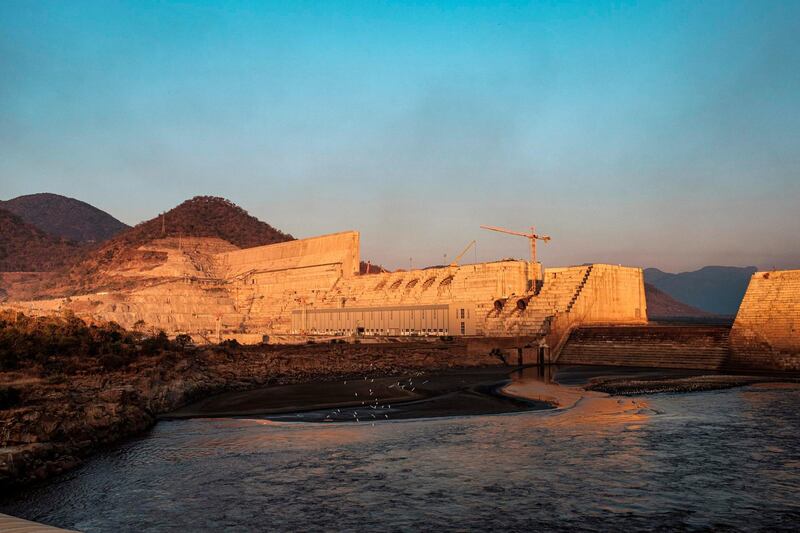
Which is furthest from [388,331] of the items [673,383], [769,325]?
[673,383]

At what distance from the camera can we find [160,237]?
122250mm

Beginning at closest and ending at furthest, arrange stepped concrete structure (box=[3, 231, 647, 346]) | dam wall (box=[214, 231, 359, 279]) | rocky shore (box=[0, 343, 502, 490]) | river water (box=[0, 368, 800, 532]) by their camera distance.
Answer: river water (box=[0, 368, 800, 532])
rocky shore (box=[0, 343, 502, 490])
stepped concrete structure (box=[3, 231, 647, 346])
dam wall (box=[214, 231, 359, 279])

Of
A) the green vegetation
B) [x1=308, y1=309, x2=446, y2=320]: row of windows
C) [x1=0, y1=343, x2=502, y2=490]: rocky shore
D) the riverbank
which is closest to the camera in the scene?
[x1=0, y1=343, x2=502, y2=490]: rocky shore

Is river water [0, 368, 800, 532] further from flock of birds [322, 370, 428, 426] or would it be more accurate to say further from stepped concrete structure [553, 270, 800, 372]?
stepped concrete structure [553, 270, 800, 372]

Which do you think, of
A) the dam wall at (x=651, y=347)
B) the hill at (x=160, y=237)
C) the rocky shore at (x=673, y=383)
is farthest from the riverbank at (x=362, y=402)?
the hill at (x=160, y=237)

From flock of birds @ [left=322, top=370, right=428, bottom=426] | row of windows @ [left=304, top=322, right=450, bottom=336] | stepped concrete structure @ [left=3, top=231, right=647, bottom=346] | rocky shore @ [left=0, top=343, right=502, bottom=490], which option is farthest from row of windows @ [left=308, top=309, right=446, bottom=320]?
flock of birds @ [left=322, top=370, right=428, bottom=426]

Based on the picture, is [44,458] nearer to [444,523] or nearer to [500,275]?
[444,523]

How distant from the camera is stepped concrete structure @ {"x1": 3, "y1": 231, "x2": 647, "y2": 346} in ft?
196

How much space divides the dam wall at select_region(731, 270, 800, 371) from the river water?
18.1 m

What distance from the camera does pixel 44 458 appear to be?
55.9 ft

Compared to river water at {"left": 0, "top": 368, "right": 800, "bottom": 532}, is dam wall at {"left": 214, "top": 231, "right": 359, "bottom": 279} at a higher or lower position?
higher

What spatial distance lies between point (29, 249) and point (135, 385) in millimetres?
150219

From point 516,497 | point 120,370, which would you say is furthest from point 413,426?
point 120,370

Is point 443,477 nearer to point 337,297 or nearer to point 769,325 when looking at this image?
point 769,325
